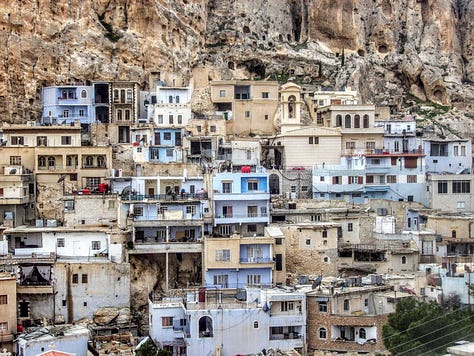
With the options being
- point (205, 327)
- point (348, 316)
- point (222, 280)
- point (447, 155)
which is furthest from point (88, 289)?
point (447, 155)

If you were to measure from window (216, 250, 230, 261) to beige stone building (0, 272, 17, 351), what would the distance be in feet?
33.3

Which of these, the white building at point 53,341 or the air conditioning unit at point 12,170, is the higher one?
the air conditioning unit at point 12,170

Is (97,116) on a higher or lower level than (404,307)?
higher

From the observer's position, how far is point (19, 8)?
62.8m

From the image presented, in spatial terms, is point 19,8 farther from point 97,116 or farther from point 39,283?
point 39,283

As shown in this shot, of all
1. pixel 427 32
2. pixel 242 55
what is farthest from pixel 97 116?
pixel 427 32

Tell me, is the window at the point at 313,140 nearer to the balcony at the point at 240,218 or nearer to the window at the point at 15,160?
the balcony at the point at 240,218

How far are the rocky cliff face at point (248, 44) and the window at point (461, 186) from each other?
1862 cm

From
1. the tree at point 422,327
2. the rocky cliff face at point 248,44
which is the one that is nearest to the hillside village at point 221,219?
the rocky cliff face at point 248,44

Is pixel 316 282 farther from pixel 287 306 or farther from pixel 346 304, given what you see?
pixel 287 306

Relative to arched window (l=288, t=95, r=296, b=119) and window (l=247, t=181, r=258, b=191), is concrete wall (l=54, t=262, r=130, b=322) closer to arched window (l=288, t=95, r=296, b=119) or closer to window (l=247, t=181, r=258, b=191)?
window (l=247, t=181, r=258, b=191)

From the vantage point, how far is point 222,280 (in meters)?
46.9

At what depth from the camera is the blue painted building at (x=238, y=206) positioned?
50.3 metres

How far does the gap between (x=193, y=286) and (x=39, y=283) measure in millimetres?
7842
